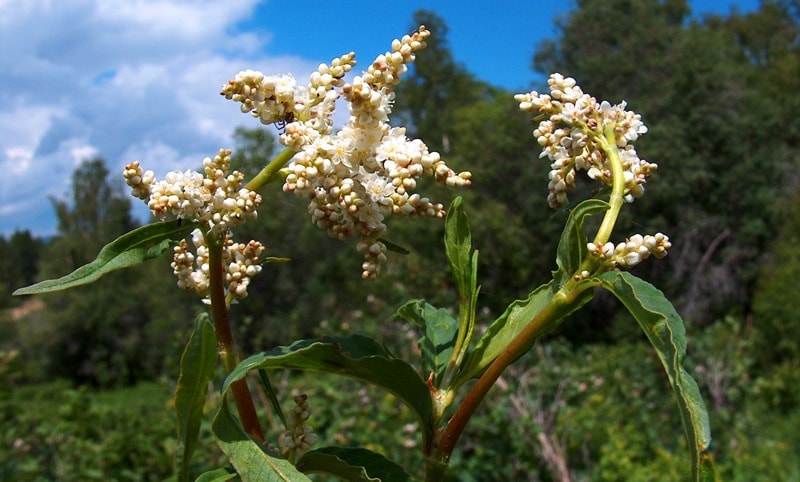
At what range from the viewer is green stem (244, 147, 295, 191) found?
753 mm

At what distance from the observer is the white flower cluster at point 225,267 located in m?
0.83

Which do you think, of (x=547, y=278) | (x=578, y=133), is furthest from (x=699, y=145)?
(x=578, y=133)

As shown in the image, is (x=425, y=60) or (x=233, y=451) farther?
(x=425, y=60)

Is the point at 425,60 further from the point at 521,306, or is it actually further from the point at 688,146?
the point at 521,306

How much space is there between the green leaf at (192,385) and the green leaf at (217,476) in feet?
0.06

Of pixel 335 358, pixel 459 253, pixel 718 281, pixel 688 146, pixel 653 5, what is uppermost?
pixel 653 5

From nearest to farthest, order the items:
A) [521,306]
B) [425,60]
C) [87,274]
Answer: [87,274] < [521,306] < [425,60]

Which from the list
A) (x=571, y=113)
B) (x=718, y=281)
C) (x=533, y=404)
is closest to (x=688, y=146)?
(x=718, y=281)

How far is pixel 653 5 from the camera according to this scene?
56.4 feet

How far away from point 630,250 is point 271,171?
37 centimetres

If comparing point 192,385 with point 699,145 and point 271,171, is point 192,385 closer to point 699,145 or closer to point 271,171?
point 271,171

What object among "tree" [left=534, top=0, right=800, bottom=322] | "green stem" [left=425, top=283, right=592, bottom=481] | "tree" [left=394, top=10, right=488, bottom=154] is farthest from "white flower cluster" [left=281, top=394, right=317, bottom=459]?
"tree" [left=394, top=10, right=488, bottom=154]

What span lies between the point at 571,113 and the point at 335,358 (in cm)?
41

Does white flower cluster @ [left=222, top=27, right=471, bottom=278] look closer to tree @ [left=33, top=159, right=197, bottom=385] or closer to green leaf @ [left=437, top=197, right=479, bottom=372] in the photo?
green leaf @ [left=437, top=197, right=479, bottom=372]
